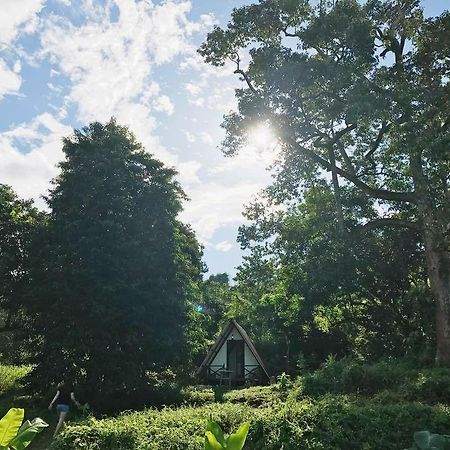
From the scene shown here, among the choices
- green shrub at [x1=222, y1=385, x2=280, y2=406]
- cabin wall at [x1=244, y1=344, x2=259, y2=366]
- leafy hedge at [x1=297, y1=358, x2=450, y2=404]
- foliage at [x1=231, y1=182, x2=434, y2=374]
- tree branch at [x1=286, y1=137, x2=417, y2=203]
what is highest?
tree branch at [x1=286, y1=137, x2=417, y2=203]

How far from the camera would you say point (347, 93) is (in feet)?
49.8

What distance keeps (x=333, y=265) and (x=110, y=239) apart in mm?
8462

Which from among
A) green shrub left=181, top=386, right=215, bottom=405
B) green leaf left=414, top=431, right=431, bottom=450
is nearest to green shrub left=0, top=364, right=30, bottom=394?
green shrub left=181, top=386, right=215, bottom=405

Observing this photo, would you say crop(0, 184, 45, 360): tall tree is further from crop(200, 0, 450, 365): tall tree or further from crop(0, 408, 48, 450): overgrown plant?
crop(0, 408, 48, 450): overgrown plant

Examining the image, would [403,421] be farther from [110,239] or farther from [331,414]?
[110,239]

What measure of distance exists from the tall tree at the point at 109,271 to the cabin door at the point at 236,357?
11.4 metres

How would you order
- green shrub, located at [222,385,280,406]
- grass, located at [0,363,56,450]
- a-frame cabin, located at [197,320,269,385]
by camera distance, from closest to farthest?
grass, located at [0,363,56,450]
green shrub, located at [222,385,280,406]
a-frame cabin, located at [197,320,269,385]

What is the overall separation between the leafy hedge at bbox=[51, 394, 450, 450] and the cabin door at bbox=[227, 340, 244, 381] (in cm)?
2104

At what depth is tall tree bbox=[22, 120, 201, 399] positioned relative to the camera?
17062 mm

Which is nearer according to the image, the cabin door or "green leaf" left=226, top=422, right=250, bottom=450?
"green leaf" left=226, top=422, right=250, bottom=450

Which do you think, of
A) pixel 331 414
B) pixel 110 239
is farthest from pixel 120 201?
pixel 331 414

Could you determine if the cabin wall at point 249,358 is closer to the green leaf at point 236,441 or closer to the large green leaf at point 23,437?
the large green leaf at point 23,437

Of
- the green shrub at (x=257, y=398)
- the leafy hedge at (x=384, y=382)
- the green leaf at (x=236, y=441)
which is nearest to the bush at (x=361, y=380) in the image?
the leafy hedge at (x=384, y=382)

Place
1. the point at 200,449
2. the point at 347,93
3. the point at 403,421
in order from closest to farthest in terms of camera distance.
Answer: the point at 200,449 → the point at 403,421 → the point at 347,93
